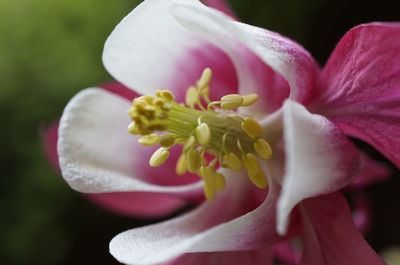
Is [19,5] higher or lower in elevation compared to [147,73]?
lower

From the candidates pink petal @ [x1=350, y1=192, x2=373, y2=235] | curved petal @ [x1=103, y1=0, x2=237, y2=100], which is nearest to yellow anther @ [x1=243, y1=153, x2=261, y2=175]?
curved petal @ [x1=103, y1=0, x2=237, y2=100]

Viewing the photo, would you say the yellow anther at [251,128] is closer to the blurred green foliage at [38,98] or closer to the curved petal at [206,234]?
the curved petal at [206,234]

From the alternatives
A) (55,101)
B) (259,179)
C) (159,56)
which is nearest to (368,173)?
(259,179)

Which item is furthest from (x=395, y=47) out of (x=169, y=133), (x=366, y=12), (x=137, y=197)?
(x=366, y=12)

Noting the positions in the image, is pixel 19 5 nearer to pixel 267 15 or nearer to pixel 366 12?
pixel 267 15

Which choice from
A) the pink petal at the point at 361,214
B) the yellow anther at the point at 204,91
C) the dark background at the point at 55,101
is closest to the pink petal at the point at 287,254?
the pink petal at the point at 361,214

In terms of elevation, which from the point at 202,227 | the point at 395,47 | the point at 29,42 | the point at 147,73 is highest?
the point at 395,47
